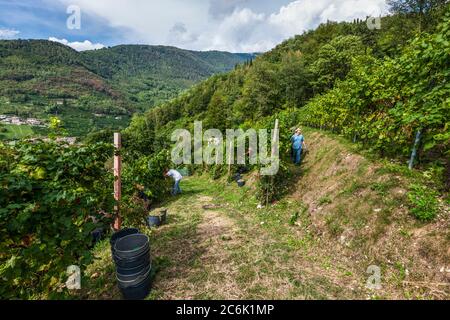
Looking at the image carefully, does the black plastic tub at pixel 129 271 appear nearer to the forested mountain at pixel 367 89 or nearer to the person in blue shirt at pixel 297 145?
the forested mountain at pixel 367 89

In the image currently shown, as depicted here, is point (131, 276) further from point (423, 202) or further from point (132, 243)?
point (423, 202)

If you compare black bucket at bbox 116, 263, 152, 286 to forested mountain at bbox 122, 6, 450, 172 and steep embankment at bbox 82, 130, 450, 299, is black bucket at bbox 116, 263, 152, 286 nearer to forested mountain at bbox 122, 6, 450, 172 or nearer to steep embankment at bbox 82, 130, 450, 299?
steep embankment at bbox 82, 130, 450, 299

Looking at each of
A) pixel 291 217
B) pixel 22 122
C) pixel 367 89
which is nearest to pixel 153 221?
pixel 291 217

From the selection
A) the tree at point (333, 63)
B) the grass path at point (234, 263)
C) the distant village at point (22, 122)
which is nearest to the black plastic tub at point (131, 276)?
the grass path at point (234, 263)

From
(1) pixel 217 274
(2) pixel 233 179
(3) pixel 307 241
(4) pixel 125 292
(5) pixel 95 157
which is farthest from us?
(2) pixel 233 179

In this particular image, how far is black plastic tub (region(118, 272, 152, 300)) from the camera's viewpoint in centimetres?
426

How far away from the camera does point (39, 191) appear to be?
12.1 ft

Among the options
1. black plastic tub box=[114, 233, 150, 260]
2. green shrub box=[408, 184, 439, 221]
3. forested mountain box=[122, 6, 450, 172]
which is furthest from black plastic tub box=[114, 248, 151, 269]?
forested mountain box=[122, 6, 450, 172]

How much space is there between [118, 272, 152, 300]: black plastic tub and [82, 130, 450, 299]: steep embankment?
27cm

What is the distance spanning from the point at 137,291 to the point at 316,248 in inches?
174

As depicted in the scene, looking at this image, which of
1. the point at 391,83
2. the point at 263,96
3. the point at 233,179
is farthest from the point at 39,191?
the point at 263,96
